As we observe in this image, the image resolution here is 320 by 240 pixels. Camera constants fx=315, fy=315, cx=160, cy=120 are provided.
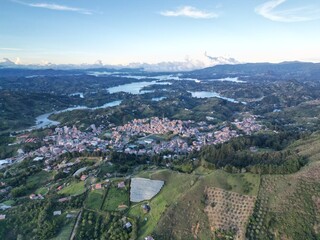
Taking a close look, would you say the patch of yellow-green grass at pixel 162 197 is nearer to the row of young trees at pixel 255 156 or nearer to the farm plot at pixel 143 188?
the farm plot at pixel 143 188

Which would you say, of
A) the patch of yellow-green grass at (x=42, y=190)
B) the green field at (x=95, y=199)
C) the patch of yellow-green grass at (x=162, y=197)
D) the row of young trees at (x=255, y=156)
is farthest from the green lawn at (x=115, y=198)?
the row of young trees at (x=255, y=156)

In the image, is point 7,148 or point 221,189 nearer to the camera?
point 221,189

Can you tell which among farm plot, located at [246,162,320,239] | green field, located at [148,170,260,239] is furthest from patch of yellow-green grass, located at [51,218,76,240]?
farm plot, located at [246,162,320,239]

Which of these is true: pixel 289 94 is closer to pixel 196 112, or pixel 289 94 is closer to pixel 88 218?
pixel 196 112

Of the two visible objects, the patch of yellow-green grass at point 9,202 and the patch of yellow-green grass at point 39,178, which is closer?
the patch of yellow-green grass at point 9,202

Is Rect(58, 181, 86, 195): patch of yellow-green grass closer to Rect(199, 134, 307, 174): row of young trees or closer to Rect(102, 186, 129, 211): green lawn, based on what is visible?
Rect(102, 186, 129, 211): green lawn

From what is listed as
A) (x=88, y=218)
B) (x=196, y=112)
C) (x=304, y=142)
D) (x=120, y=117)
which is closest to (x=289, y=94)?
(x=196, y=112)
